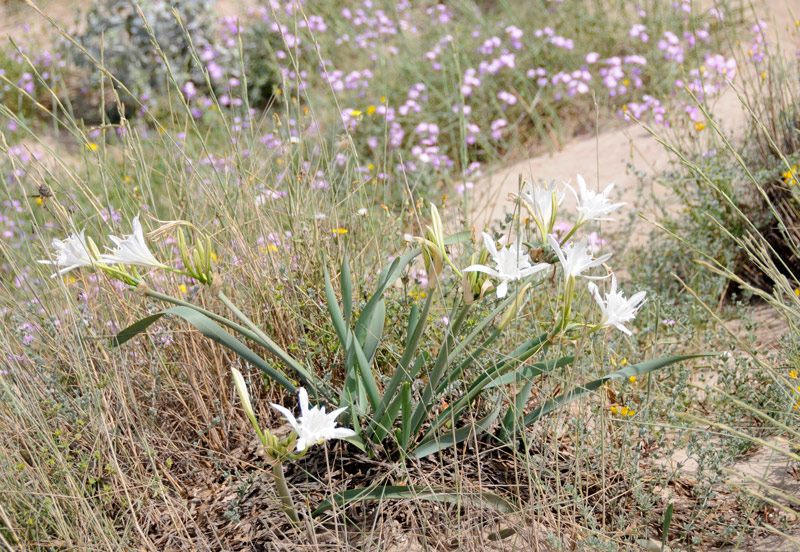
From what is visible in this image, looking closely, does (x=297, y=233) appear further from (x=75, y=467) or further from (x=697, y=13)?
(x=697, y=13)

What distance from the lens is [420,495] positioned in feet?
5.55

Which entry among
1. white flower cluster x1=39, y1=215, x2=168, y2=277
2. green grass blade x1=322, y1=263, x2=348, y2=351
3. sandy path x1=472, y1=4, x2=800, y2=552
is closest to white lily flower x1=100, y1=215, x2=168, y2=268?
white flower cluster x1=39, y1=215, x2=168, y2=277

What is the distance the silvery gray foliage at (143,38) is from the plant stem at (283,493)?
4787mm

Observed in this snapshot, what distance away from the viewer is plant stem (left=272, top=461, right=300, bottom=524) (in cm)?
152

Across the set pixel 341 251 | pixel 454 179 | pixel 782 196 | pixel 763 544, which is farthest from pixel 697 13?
pixel 763 544

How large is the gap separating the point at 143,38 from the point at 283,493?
526 centimetres

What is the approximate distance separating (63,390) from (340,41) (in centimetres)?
423

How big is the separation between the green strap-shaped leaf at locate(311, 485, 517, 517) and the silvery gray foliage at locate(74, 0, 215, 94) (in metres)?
4.79

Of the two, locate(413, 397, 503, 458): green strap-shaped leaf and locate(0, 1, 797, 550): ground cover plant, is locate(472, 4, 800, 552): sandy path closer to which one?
locate(0, 1, 797, 550): ground cover plant

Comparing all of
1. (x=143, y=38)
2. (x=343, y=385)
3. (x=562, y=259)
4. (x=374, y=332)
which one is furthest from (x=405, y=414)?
(x=143, y=38)

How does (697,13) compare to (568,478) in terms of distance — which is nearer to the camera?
(568,478)

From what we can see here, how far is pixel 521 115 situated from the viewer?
493 centimetres

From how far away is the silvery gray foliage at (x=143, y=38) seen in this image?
5.80 meters

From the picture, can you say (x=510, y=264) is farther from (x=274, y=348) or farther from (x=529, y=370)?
(x=274, y=348)
